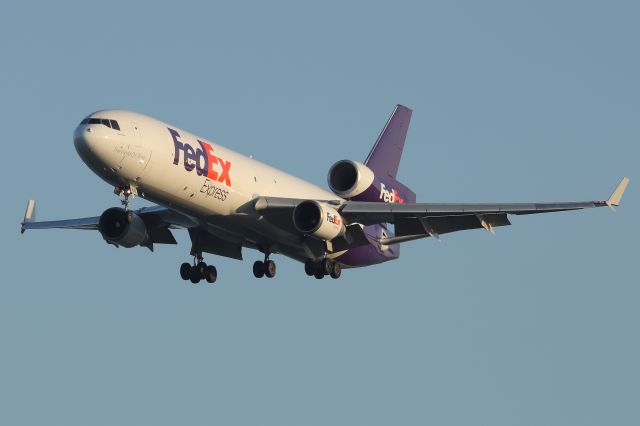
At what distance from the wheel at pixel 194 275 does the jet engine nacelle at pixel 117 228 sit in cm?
345

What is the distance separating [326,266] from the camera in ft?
184

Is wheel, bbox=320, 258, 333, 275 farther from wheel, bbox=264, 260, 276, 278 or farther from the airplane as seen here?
wheel, bbox=264, 260, 276, 278

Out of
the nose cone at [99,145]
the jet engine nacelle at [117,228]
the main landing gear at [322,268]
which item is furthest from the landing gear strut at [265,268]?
the nose cone at [99,145]

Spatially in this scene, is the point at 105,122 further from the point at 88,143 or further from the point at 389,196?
the point at 389,196

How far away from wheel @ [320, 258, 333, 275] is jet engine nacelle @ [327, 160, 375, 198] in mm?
3060

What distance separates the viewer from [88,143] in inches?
1901

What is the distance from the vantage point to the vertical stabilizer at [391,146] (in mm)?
62844

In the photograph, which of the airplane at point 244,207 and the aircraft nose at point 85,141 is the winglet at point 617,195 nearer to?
the airplane at point 244,207

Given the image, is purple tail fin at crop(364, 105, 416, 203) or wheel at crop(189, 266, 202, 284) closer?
wheel at crop(189, 266, 202, 284)

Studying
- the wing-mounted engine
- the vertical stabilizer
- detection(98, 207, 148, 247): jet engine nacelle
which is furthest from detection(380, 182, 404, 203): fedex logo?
detection(98, 207, 148, 247): jet engine nacelle

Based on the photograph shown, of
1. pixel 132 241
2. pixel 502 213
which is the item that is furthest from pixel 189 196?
pixel 502 213

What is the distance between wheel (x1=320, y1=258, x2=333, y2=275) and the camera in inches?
2203

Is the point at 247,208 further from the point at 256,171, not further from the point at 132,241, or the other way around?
the point at 132,241

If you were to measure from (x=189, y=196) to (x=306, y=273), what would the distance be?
299 inches
